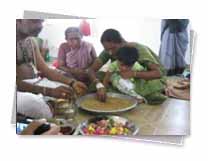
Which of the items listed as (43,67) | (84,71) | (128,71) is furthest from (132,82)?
(43,67)

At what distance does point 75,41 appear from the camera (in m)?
0.97

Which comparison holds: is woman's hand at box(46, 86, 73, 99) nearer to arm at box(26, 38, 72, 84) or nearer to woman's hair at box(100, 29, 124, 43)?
arm at box(26, 38, 72, 84)

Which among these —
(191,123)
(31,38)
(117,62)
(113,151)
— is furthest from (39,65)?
(191,123)

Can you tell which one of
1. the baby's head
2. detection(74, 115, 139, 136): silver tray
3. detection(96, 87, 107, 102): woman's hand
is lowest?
detection(74, 115, 139, 136): silver tray

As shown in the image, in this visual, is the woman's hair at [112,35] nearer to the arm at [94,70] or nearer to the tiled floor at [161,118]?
the arm at [94,70]

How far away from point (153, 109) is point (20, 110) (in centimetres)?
36

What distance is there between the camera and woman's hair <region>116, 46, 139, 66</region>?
0.97 metres

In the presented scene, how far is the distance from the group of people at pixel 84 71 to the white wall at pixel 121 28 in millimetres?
14

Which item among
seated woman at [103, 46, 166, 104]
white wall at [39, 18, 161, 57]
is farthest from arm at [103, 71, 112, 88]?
white wall at [39, 18, 161, 57]

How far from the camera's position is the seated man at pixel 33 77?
0.96 meters

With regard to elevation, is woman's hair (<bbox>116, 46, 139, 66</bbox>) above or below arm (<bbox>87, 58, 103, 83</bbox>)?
above

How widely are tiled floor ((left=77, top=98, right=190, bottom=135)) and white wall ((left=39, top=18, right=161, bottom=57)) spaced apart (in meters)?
0.17

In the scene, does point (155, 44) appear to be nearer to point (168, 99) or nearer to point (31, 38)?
point (168, 99)

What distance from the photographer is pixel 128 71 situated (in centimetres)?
97
